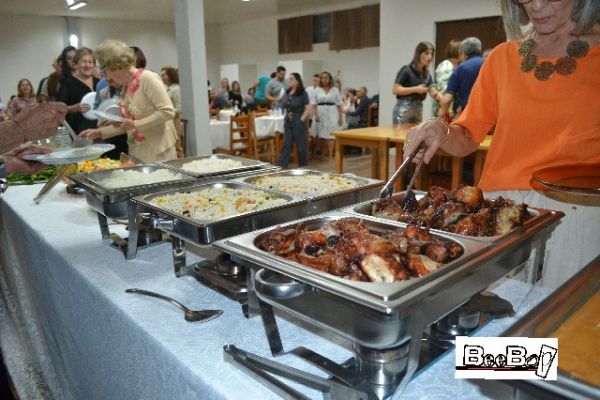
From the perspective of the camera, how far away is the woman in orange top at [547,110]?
1.15m

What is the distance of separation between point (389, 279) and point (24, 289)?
192cm

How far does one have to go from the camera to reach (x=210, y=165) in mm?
1866

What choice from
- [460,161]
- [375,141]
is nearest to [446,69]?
[375,141]

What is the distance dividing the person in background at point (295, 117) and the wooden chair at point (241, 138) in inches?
17.9

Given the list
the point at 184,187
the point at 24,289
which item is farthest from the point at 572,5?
the point at 24,289

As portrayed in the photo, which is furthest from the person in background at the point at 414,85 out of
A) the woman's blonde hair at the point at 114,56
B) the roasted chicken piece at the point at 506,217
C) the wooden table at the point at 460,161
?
the roasted chicken piece at the point at 506,217

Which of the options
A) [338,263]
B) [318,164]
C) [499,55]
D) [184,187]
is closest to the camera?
[338,263]

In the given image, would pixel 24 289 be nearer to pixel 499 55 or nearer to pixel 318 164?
pixel 499 55

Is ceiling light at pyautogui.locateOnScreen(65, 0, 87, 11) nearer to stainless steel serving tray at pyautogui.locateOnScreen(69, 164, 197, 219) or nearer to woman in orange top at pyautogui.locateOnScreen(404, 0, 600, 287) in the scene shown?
stainless steel serving tray at pyautogui.locateOnScreen(69, 164, 197, 219)

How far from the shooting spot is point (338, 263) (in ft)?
2.37

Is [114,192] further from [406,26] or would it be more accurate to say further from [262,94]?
[262,94]

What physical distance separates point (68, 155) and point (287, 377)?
136cm

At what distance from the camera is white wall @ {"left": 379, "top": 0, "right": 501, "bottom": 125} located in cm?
644

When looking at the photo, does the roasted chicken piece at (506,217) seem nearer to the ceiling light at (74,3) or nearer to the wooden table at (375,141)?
the wooden table at (375,141)
